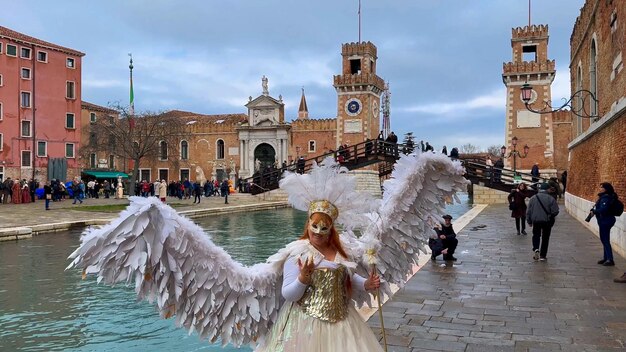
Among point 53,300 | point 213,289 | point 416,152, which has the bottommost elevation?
point 53,300

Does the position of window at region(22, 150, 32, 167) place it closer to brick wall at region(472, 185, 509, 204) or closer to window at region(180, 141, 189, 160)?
window at region(180, 141, 189, 160)

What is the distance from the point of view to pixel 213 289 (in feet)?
8.74

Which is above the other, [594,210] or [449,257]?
[594,210]

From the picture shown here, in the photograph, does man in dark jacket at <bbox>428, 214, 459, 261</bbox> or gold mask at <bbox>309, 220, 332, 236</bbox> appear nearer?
gold mask at <bbox>309, 220, 332, 236</bbox>

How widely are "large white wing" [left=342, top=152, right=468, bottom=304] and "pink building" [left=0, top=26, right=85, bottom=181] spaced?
1496 inches

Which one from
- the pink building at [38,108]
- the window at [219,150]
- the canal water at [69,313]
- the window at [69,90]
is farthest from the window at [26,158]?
the canal water at [69,313]

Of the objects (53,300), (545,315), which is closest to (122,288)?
(53,300)

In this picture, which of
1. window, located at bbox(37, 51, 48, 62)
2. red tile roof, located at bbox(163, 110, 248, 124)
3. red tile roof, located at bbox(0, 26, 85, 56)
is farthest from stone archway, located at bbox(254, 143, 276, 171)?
window, located at bbox(37, 51, 48, 62)

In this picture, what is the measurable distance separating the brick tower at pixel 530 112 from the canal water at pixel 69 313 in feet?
90.2

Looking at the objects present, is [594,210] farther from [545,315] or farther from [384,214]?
[384,214]

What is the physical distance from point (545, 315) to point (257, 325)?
372cm

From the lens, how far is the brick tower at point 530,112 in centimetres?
3425

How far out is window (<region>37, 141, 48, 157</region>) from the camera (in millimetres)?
37469

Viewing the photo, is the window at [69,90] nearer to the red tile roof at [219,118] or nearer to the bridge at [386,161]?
the red tile roof at [219,118]
